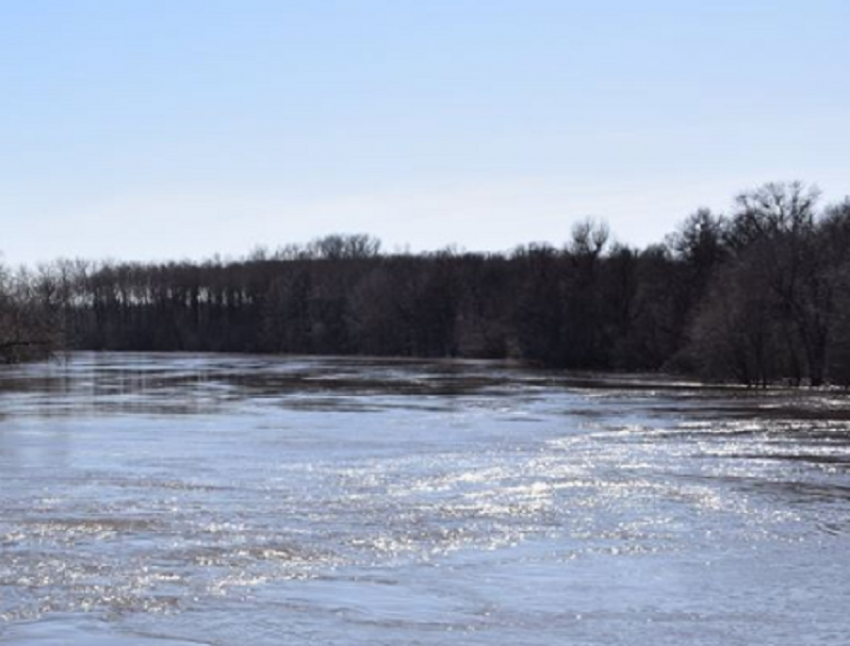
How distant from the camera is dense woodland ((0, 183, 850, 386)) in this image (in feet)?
199

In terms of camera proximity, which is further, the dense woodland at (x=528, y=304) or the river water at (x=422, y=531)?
the dense woodland at (x=528, y=304)

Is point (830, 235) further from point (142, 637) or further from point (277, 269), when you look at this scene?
point (277, 269)

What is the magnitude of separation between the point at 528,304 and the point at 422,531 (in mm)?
73061

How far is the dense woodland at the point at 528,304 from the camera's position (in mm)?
60656

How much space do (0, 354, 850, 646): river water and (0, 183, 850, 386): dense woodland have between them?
25.7m

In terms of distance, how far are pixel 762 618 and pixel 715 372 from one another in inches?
1971

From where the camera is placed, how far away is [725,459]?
84.2ft

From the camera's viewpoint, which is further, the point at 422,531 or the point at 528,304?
the point at 528,304

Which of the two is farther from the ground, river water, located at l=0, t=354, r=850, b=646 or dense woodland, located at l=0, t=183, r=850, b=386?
dense woodland, located at l=0, t=183, r=850, b=386

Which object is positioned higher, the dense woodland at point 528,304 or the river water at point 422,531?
the dense woodland at point 528,304

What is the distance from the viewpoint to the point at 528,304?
89500 millimetres

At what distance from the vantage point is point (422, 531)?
16.9 metres

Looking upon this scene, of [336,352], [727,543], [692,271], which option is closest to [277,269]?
[336,352]

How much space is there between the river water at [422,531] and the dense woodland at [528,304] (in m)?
25.7
